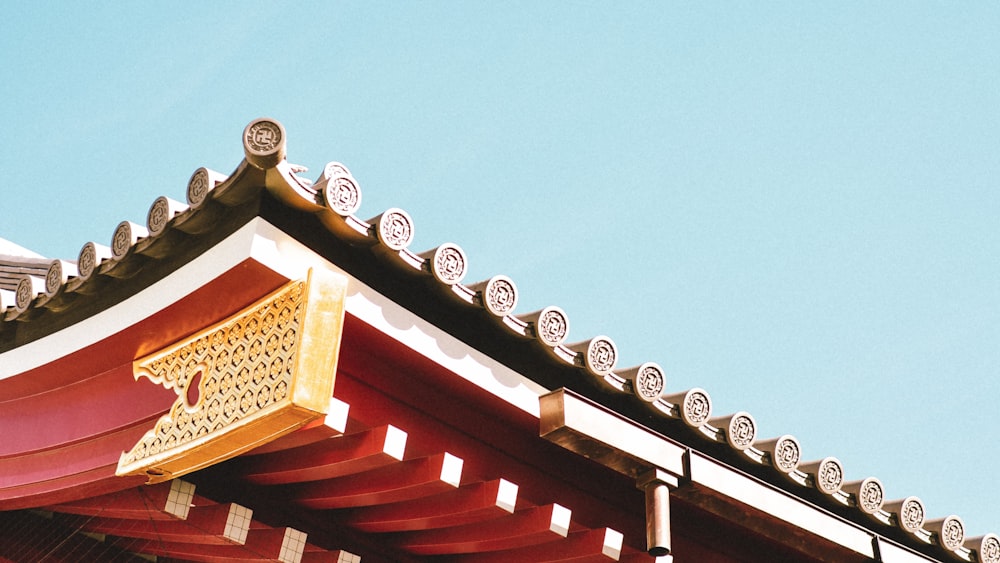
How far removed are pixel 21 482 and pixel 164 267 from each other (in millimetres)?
1459

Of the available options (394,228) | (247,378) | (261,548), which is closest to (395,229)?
(394,228)

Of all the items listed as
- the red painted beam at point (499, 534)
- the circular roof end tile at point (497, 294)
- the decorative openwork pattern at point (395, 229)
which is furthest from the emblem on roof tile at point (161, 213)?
the red painted beam at point (499, 534)

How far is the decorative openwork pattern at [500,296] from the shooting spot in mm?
4391

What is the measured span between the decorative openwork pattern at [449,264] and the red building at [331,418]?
1 cm

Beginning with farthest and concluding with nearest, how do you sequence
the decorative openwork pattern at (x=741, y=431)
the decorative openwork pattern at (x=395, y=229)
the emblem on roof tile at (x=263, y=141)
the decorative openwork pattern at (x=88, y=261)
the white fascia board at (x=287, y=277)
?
the decorative openwork pattern at (x=741, y=431), the decorative openwork pattern at (x=88, y=261), the decorative openwork pattern at (x=395, y=229), the white fascia board at (x=287, y=277), the emblem on roof tile at (x=263, y=141)

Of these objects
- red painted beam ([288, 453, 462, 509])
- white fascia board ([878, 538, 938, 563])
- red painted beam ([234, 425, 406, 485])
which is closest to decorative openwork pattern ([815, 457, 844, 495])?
white fascia board ([878, 538, 938, 563])

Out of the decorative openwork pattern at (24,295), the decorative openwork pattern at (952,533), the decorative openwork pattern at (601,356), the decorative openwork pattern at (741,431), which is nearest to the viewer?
the decorative openwork pattern at (601,356)

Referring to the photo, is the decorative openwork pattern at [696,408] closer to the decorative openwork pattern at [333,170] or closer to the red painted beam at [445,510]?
the red painted beam at [445,510]

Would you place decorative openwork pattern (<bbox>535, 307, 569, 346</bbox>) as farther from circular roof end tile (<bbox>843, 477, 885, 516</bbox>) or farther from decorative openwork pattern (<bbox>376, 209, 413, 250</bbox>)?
circular roof end tile (<bbox>843, 477, 885, 516</bbox>)

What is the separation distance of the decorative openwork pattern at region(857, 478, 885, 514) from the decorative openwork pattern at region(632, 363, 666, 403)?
1486mm

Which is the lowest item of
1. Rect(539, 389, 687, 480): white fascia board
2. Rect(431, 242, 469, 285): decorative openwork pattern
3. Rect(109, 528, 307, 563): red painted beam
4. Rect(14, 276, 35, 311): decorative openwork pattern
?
Rect(109, 528, 307, 563): red painted beam

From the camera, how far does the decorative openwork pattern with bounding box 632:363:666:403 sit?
189 inches

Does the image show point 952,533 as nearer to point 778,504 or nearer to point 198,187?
point 778,504

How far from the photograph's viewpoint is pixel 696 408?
16.4 ft
